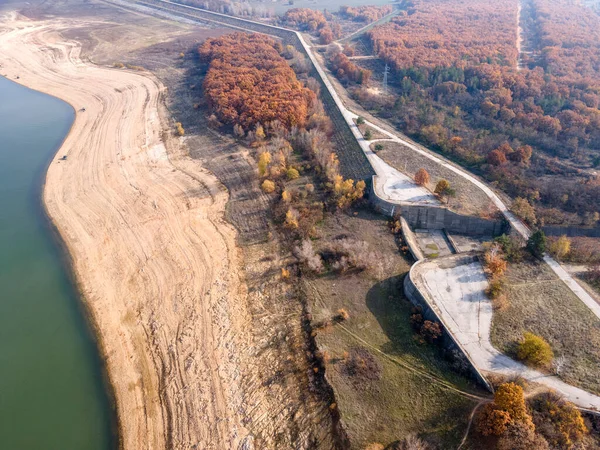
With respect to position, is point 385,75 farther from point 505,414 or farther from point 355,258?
point 505,414

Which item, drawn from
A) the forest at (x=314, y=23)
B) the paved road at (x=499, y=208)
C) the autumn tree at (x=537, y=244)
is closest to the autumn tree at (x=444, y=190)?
the paved road at (x=499, y=208)

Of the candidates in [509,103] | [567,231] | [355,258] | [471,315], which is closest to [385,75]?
[509,103]

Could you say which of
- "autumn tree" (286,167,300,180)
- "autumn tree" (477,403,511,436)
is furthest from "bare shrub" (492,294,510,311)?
"autumn tree" (286,167,300,180)

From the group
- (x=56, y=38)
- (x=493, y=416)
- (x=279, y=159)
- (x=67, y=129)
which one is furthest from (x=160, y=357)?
(x=56, y=38)

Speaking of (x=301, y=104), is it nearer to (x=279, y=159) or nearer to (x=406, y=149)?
(x=279, y=159)

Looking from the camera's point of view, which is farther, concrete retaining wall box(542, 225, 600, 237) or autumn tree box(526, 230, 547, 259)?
concrete retaining wall box(542, 225, 600, 237)

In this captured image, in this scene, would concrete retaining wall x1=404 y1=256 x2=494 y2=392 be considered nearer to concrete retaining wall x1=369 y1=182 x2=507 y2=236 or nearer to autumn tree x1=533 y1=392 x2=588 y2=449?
autumn tree x1=533 y1=392 x2=588 y2=449
